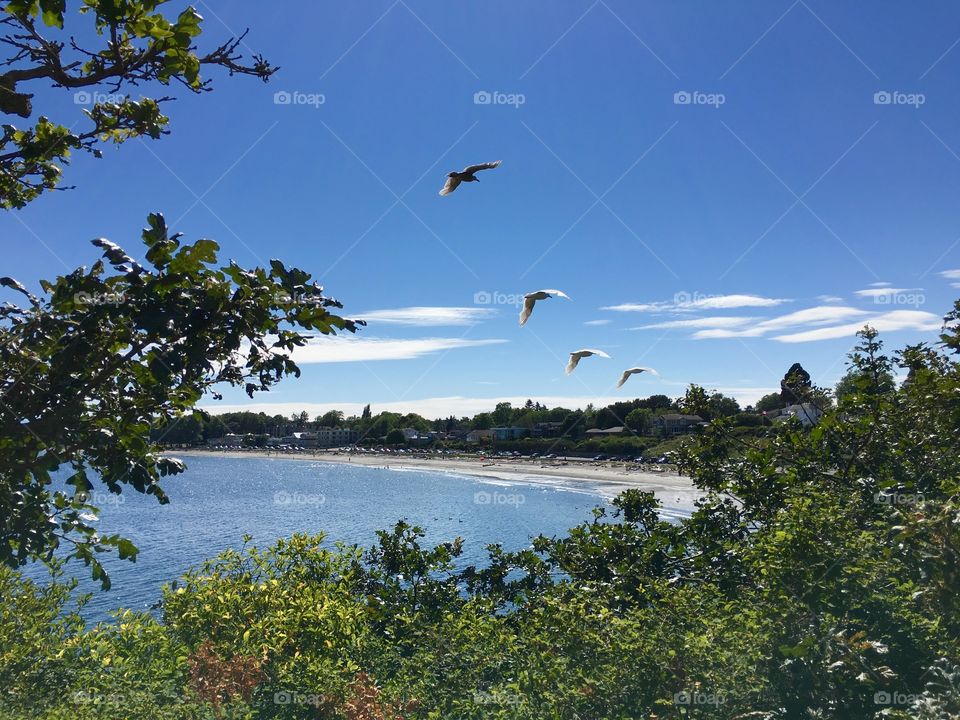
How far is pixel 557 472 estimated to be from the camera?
351 ft

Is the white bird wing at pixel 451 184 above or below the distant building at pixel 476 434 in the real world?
above

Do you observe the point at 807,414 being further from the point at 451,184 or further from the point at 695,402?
the point at 451,184

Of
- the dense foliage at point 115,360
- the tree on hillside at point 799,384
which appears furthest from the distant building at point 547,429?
the dense foliage at point 115,360

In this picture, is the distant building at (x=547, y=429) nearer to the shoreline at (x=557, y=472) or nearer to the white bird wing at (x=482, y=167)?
the shoreline at (x=557, y=472)

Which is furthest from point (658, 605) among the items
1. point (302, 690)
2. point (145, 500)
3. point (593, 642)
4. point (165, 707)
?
point (145, 500)

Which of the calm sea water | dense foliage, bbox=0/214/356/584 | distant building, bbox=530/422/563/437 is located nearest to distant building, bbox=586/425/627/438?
distant building, bbox=530/422/563/437

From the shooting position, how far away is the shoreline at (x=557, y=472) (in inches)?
2990

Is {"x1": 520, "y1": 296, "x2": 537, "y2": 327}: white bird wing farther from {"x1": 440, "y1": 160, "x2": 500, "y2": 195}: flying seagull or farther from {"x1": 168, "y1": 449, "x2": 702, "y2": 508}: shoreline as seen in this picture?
A: {"x1": 168, "y1": 449, "x2": 702, "y2": 508}: shoreline

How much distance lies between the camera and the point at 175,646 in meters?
7.14

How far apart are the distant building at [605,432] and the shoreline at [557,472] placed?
1813 centimetres

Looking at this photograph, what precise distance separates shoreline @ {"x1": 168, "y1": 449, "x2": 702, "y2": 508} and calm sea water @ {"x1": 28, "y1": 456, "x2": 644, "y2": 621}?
3.51 meters

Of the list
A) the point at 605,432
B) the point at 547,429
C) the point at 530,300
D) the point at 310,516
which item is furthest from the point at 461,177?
the point at 547,429

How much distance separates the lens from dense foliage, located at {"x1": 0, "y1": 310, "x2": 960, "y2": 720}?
17.9 feet

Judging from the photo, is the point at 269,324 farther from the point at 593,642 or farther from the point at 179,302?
the point at 593,642
